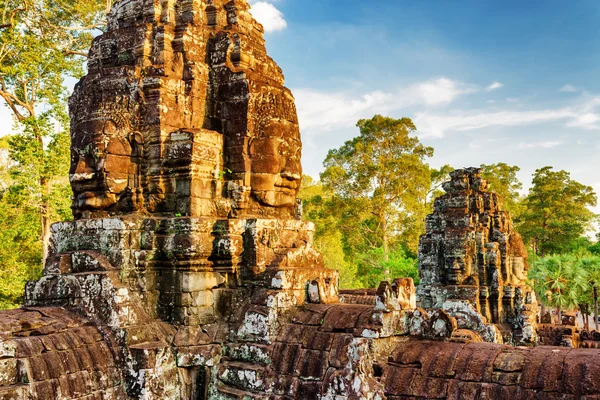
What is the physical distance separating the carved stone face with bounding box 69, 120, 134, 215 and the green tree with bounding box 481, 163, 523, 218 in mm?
37039

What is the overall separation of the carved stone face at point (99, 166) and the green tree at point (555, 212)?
3849cm

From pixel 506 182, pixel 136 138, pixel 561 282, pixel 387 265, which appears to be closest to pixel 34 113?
pixel 136 138

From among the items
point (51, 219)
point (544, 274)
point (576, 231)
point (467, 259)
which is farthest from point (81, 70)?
point (576, 231)

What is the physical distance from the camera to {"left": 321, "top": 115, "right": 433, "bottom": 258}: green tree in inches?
1053

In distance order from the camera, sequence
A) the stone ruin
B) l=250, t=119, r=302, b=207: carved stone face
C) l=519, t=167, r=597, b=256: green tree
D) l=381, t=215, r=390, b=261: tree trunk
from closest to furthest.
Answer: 1. the stone ruin
2. l=250, t=119, r=302, b=207: carved stone face
3. l=381, t=215, r=390, b=261: tree trunk
4. l=519, t=167, r=597, b=256: green tree

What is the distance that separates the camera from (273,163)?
6.43m

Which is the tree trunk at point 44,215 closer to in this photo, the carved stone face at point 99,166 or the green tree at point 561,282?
the carved stone face at point 99,166

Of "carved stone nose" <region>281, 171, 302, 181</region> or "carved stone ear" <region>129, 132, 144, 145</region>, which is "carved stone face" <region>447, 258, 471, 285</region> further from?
"carved stone ear" <region>129, 132, 144, 145</region>

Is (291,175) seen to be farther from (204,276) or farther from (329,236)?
(329,236)

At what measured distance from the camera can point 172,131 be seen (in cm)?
619

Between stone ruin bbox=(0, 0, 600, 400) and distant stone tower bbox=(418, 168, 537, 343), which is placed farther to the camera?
distant stone tower bbox=(418, 168, 537, 343)

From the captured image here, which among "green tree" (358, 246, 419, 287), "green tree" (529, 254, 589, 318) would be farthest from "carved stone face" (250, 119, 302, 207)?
"green tree" (529, 254, 589, 318)

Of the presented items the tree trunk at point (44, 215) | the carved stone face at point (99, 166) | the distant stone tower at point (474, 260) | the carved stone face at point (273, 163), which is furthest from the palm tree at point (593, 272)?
the carved stone face at point (99, 166)

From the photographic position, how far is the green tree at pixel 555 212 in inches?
1537
